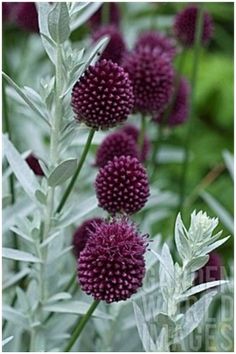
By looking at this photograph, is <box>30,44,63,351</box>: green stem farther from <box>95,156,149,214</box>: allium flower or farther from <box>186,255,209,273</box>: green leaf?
<box>186,255,209,273</box>: green leaf

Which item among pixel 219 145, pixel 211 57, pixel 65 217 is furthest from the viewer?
pixel 211 57

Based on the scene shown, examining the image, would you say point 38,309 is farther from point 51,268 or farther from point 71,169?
point 71,169

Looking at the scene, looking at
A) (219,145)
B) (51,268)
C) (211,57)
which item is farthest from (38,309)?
(211,57)

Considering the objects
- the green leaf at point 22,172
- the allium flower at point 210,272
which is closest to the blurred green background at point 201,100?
the allium flower at point 210,272

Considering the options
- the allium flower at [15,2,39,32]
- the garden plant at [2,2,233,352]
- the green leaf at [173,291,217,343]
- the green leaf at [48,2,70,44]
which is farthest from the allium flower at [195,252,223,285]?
the allium flower at [15,2,39,32]

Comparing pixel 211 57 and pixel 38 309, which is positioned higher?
pixel 211 57

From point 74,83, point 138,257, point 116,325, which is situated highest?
point 74,83

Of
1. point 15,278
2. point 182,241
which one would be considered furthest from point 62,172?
point 15,278
